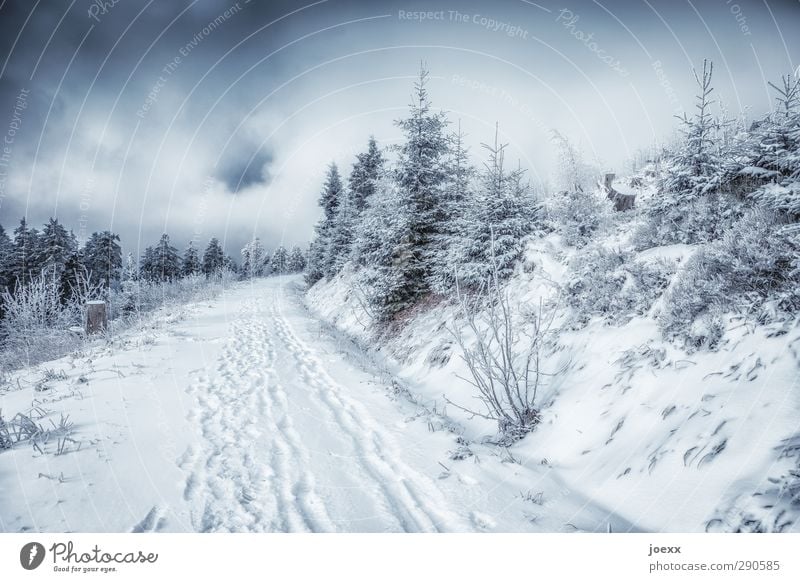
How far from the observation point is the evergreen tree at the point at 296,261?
6836 cm

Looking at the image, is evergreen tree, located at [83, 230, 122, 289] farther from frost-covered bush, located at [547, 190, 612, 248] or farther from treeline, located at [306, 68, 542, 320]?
frost-covered bush, located at [547, 190, 612, 248]

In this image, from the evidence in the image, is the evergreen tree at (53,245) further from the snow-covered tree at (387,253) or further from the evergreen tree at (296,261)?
the evergreen tree at (296,261)

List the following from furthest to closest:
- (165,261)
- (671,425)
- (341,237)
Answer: (165,261)
(341,237)
(671,425)

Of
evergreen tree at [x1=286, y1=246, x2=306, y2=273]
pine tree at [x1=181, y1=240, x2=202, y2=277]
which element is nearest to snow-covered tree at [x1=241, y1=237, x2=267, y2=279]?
evergreen tree at [x1=286, y1=246, x2=306, y2=273]

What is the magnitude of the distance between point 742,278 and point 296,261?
70.7m

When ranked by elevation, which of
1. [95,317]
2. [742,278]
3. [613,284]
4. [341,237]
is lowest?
[95,317]

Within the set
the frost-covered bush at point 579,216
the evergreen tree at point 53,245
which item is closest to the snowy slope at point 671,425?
the frost-covered bush at point 579,216

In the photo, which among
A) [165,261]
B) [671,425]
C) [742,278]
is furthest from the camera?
[165,261]

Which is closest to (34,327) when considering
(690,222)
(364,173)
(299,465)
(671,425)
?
(299,465)

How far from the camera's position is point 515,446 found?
4.05 meters

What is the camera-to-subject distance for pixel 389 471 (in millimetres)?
3482

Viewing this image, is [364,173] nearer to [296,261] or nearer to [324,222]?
[324,222]
